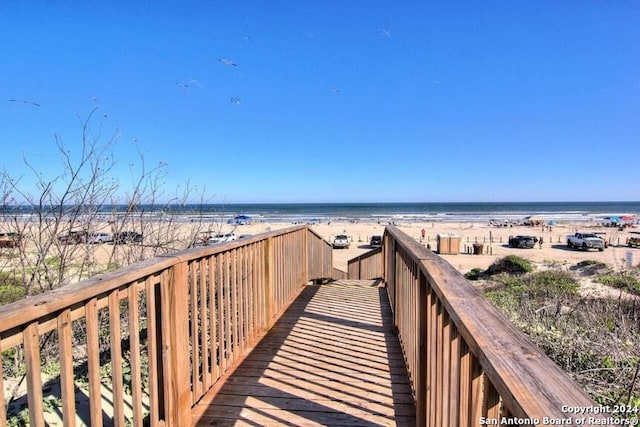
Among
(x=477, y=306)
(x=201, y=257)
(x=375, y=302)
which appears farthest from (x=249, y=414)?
(x=375, y=302)

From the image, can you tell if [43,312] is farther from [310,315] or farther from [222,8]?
[222,8]

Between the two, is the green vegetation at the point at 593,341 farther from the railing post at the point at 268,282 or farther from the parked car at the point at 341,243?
the parked car at the point at 341,243

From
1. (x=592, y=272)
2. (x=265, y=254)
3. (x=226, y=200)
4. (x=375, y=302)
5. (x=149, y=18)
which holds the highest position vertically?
(x=149, y=18)

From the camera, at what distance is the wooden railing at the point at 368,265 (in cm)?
850

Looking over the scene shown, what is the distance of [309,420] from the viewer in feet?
6.88

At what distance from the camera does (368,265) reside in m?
9.28

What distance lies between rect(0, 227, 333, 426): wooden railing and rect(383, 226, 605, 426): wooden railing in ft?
3.85

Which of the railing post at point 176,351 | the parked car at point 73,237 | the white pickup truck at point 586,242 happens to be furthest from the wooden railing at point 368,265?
the white pickup truck at point 586,242

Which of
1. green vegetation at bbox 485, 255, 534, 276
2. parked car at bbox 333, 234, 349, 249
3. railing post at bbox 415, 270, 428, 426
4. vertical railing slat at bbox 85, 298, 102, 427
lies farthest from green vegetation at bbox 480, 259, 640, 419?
parked car at bbox 333, 234, 349, 249

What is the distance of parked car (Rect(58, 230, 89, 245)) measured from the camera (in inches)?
152

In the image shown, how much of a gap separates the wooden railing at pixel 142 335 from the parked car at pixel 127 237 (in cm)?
95

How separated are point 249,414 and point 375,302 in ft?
9.68

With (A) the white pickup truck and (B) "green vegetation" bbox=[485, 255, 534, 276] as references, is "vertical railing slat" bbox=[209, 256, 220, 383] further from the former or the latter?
(A) the white pickup truck

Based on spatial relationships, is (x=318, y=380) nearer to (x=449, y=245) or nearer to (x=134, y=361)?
(x=134, y=361)
